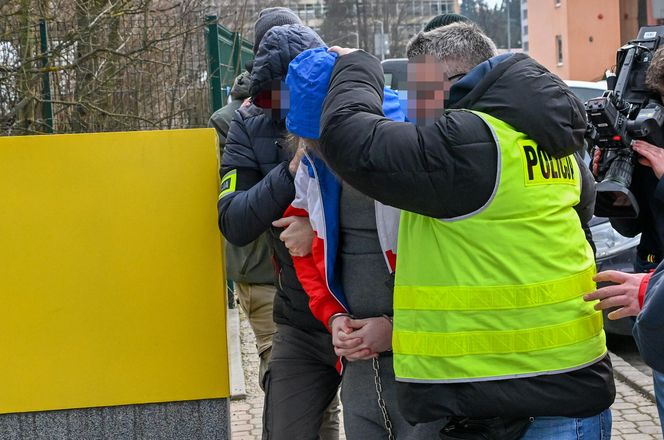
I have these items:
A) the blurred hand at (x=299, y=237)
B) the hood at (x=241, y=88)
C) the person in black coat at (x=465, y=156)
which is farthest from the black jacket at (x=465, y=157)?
the hood at (x=241, y=88)

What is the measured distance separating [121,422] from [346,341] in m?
1.38

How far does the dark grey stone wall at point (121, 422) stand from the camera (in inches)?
154

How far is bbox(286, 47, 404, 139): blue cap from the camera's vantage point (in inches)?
111

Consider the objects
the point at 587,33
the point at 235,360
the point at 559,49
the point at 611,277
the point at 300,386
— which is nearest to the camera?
the point at 611,277

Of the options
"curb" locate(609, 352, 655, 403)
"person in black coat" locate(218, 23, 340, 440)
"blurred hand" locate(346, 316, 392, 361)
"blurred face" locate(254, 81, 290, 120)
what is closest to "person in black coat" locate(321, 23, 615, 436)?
"blurred hand" locate(346, 316, 392, 361)

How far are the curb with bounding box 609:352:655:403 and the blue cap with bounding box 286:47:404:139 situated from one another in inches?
155

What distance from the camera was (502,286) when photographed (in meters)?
2.40

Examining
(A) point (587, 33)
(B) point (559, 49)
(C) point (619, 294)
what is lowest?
(C) point (619, 294)

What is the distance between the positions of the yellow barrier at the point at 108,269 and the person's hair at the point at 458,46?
1.19 meters

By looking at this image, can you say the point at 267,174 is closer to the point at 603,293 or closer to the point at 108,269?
the point at 108,269

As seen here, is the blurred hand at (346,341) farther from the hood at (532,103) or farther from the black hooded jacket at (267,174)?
the hood at (532,103)

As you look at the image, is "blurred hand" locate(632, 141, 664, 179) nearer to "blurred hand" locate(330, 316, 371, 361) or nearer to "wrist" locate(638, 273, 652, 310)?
"wrist" locate(638, 273, 652, 310)

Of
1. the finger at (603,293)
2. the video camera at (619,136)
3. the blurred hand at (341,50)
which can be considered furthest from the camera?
the video camera at (619,136)

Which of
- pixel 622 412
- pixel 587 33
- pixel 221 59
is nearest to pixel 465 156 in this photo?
pixel 622 412
